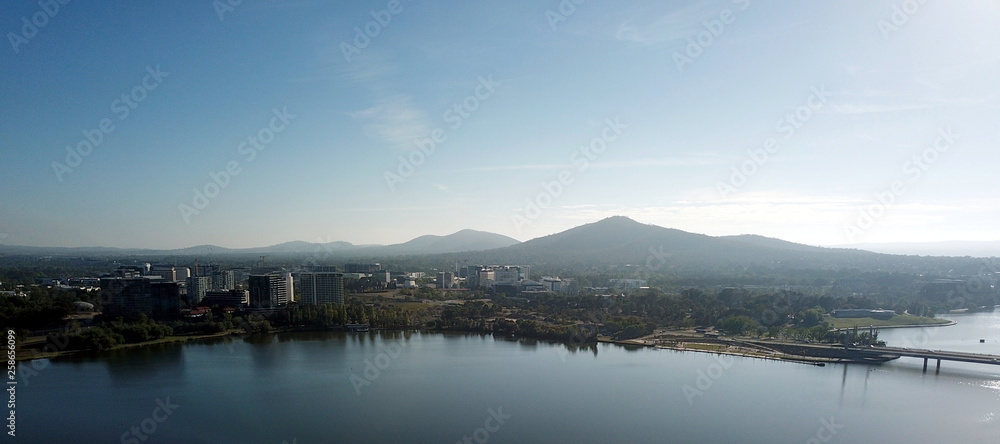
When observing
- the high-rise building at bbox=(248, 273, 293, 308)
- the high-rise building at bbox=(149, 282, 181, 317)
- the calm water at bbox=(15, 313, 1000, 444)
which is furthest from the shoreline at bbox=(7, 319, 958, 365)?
the high-rise building at bbox=(248, 273, 293, 308)

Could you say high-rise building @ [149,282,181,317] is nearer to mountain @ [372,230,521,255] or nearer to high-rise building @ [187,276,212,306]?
high-rise building @ [187,276,212,306]

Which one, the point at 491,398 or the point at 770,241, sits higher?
the point at 770,241

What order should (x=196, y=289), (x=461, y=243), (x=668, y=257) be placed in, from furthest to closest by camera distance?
(x=461, y=243) → (x=668, y=257) → (x=196, y=289)

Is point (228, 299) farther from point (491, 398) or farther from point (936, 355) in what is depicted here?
point (936, 355)

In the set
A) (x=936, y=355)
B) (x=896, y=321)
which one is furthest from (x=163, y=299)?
(x=896, y=321)

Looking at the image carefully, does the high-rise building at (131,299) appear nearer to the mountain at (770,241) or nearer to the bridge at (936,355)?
the bridge at (936,355)

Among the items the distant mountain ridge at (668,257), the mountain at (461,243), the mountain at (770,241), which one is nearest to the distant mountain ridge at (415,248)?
the mountain at (461,243)

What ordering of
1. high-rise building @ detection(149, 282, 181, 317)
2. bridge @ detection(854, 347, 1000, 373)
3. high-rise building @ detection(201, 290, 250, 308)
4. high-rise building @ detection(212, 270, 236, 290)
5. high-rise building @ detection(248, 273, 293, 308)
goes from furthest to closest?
high-rise building @ detection(212, 270, 236, 290)
high-rise building @ detection(248, 273, 293, 308)
high-rise building @ detection(201, 290, 250, 308)
high-rise building @ detection(149, 282, 181, 317)
bridge @ detection(854, 347, 1000, 373)
